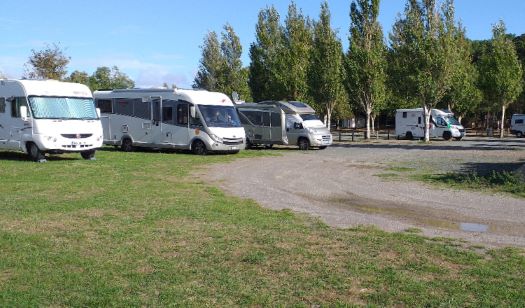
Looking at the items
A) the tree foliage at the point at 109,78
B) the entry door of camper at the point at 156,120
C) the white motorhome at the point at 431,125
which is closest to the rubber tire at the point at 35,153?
the entry door of camper at the point at 156,120

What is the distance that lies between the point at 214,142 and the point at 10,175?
31.5 ft

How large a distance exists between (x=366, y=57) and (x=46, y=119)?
25499 mm

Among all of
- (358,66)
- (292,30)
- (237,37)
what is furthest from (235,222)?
(237,37)

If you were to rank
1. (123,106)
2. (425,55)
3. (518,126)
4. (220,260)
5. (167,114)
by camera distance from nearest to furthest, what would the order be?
(220,260), (167,114), (123,106), (425,55), (518,126)

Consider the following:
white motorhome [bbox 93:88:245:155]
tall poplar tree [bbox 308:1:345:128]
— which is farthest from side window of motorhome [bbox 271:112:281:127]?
tall poplar tree [bbox 308:1:345:128]

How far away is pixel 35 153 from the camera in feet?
58.4

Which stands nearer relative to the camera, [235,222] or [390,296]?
[390,296]

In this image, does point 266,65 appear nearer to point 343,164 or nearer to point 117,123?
point 117,123

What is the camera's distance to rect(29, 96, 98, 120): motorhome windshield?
17.7 metres

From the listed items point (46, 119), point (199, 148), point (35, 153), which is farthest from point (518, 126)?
point (35, 153)

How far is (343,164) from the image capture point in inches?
757

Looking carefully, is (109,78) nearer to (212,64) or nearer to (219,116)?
(212,64)

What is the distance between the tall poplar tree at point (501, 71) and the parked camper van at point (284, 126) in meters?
19.7

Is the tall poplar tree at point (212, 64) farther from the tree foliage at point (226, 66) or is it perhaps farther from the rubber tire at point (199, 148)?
the rubber tire at point (199, 148)
